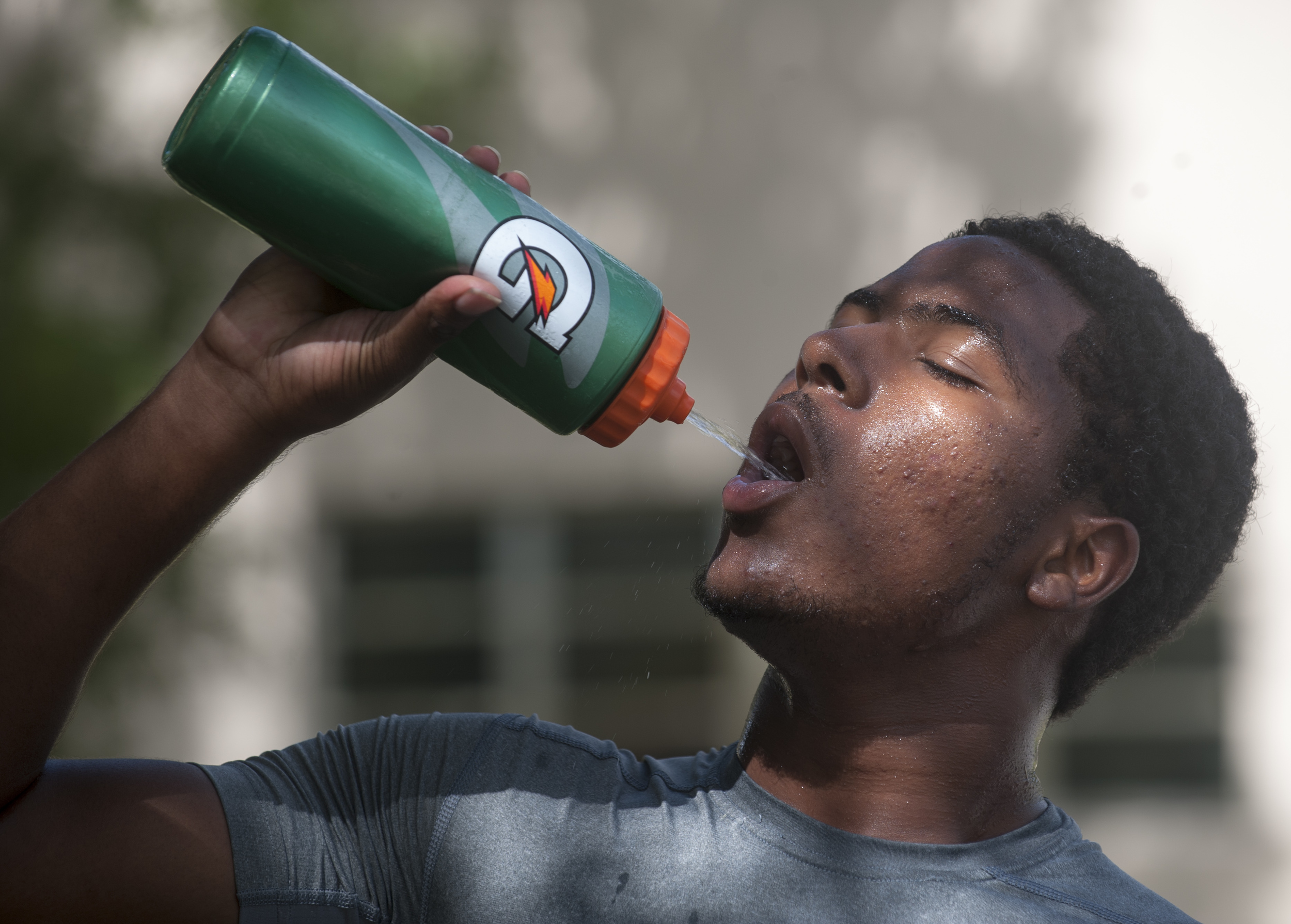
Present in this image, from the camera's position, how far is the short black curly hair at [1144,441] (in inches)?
76.2

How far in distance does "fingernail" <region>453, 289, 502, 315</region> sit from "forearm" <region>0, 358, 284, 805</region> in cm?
33

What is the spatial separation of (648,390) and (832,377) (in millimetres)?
404

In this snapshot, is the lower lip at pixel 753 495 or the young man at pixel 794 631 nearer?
the young man at pixel 794 631

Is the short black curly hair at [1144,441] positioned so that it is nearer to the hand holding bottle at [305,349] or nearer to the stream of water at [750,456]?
the stream of water at [750,456]

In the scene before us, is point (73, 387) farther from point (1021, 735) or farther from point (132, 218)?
point (1021, 735)

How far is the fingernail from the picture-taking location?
1.43m

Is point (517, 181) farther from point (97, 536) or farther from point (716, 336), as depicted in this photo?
point (716, 336)

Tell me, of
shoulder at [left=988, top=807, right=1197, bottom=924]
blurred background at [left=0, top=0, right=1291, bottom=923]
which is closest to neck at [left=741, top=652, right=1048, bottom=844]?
shoulder at [left=988, top=807, right=1197, bottom=924]

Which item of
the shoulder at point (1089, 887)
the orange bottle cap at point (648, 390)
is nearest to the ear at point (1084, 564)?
Answer: the shoulder at point (1089, 887)

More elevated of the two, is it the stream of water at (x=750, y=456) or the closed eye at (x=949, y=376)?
the closed eye at (x=949, y=376)

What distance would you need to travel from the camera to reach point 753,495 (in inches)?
72.9

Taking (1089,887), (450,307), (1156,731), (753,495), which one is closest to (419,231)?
(450,307)

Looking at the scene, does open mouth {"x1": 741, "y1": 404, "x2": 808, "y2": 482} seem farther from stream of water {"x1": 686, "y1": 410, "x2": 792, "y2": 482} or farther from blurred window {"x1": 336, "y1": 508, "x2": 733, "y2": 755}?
blurred window {"x1": 336, "y1": 508, "x2": 733, "y2": 755}

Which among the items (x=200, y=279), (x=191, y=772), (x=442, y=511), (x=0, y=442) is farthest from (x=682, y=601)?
(x=191, y=772)
